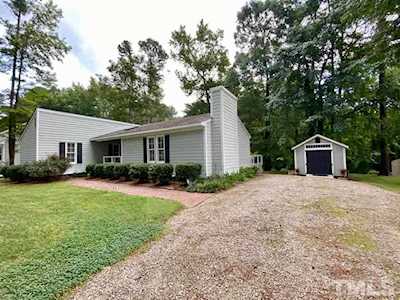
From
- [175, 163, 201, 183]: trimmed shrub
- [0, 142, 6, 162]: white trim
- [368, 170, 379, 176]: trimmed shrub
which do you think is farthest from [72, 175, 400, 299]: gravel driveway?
[0, 142, 6, 162]: white trim

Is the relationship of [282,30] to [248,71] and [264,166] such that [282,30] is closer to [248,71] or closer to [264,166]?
[248,71]

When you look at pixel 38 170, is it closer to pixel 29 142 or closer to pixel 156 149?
pixel 29 142

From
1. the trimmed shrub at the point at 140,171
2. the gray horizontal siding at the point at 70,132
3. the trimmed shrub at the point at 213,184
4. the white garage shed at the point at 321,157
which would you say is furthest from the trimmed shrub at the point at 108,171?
the white garage shed at the point at 321,157

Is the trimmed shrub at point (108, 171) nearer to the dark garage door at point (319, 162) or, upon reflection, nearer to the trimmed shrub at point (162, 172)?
the trimmed shrub at point (162, 172)

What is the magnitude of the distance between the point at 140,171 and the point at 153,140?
2.20m

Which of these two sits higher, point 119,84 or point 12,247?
point 119,84

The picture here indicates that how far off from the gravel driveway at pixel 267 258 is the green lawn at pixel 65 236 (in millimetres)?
375

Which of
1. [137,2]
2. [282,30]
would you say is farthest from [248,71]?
[137,2]

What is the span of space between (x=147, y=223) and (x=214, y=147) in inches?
249

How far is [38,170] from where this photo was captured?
1148 cm

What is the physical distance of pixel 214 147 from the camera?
35.9 ft

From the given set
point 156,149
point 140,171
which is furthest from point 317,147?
point 140,171

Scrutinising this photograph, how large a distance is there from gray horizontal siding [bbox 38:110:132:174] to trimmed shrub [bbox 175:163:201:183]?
8691mm

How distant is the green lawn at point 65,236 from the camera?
303 centimetres
